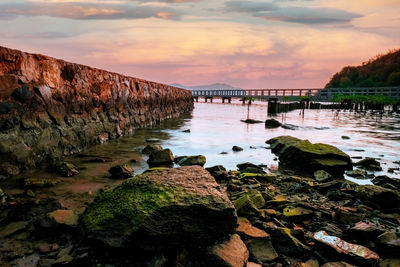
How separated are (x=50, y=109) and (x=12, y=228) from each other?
398cm

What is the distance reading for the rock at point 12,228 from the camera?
339cm

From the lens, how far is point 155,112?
1831 centimetres

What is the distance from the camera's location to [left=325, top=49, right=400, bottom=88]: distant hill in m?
91.1

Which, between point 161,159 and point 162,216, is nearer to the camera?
point 162,216

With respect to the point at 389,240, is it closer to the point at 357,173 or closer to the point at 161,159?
the point at 357,173

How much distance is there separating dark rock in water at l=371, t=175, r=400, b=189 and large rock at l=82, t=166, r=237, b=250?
451 cm

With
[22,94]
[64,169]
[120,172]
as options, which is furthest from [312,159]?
[22,94]

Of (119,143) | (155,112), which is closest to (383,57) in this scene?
(155,112)

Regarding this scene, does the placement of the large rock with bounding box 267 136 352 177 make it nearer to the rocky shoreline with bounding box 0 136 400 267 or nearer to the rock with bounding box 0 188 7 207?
the rocky shoreline with bounding box 0 136 400 267

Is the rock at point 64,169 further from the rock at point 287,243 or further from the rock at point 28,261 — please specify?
the rock at point 287,243

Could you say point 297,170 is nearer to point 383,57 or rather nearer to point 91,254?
point 91,254

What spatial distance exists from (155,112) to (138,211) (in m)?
15.6

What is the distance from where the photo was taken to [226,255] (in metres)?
2.88

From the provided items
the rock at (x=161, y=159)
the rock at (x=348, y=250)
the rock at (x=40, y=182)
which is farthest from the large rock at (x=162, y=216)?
the rock at (x=161, y=159)
